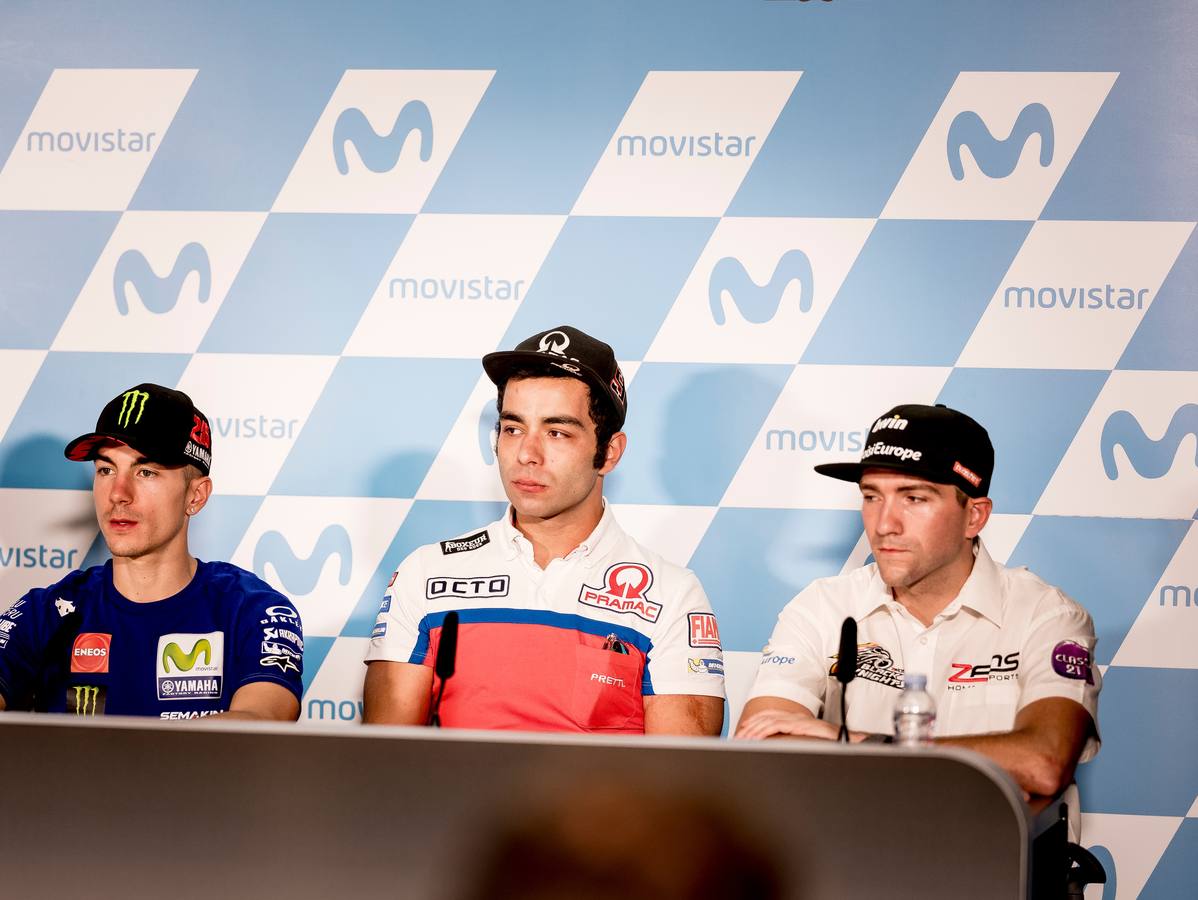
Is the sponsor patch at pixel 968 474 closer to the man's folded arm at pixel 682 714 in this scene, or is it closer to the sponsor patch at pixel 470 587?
the man's folded arm at pixel 682 714

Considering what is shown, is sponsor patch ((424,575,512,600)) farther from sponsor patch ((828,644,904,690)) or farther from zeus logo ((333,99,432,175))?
zeus logo ((333,99,432,175))

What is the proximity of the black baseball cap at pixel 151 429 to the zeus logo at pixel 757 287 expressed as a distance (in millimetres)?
1135

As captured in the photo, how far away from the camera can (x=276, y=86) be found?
2.89m

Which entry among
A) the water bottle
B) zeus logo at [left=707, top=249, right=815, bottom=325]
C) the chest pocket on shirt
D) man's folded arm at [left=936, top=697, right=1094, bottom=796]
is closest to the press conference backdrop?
zeus logo at [left=707, top=249, right=815, bottom=325]

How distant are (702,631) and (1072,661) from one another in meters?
0.65

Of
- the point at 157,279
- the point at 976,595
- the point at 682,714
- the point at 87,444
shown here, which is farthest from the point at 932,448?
the point at 157,279

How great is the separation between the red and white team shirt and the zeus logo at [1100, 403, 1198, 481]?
947mm

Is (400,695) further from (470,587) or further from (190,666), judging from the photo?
(190,666)

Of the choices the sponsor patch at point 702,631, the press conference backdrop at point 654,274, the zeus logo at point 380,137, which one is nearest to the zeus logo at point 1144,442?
the press conference backdrop at point 654,274

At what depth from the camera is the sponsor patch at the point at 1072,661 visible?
2.10 meters

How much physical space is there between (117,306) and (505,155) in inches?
38.4

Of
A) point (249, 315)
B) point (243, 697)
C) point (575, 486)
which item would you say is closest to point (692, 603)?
point (575, 486)

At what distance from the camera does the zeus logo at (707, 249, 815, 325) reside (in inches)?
107

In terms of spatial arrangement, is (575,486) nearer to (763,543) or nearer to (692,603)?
(692,603)
